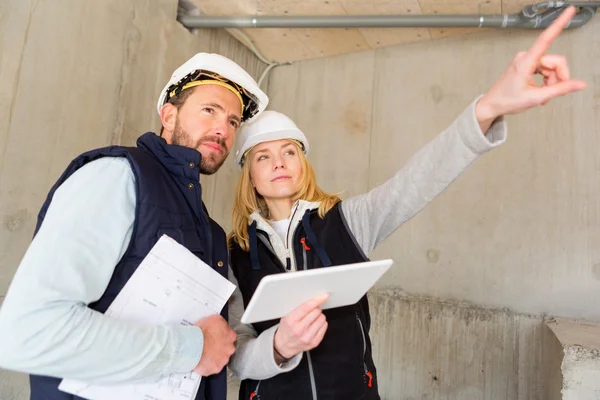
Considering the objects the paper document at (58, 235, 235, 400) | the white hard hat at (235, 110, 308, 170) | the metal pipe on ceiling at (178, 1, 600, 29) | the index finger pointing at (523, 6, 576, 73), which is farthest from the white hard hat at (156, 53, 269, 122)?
the metal pipe on ceiling at (178, 1, 600, 29)

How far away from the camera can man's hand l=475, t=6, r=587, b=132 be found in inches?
30.3

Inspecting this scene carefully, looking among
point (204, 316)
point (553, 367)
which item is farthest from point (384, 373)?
point (204, 316)

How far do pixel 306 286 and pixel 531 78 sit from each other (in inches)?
23.2

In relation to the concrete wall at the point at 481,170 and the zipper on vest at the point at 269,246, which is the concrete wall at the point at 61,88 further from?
the concrete wall at the point at 481,170

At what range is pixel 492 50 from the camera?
2750mm

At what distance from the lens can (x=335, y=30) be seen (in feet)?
9.48

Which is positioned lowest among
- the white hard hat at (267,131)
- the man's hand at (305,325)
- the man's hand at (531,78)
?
the man's hand at (305,325)

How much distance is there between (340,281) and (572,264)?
82.6 inches

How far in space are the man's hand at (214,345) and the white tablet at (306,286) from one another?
102mm

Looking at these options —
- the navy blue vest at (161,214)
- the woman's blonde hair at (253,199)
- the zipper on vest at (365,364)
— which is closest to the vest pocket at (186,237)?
the navy blue vest at (161,214)

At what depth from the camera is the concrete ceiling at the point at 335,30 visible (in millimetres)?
2459

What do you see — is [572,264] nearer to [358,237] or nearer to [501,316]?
[501,316]

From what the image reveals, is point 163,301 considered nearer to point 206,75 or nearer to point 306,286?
point 306,286

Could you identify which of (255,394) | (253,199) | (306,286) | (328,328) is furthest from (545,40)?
(255,394)
